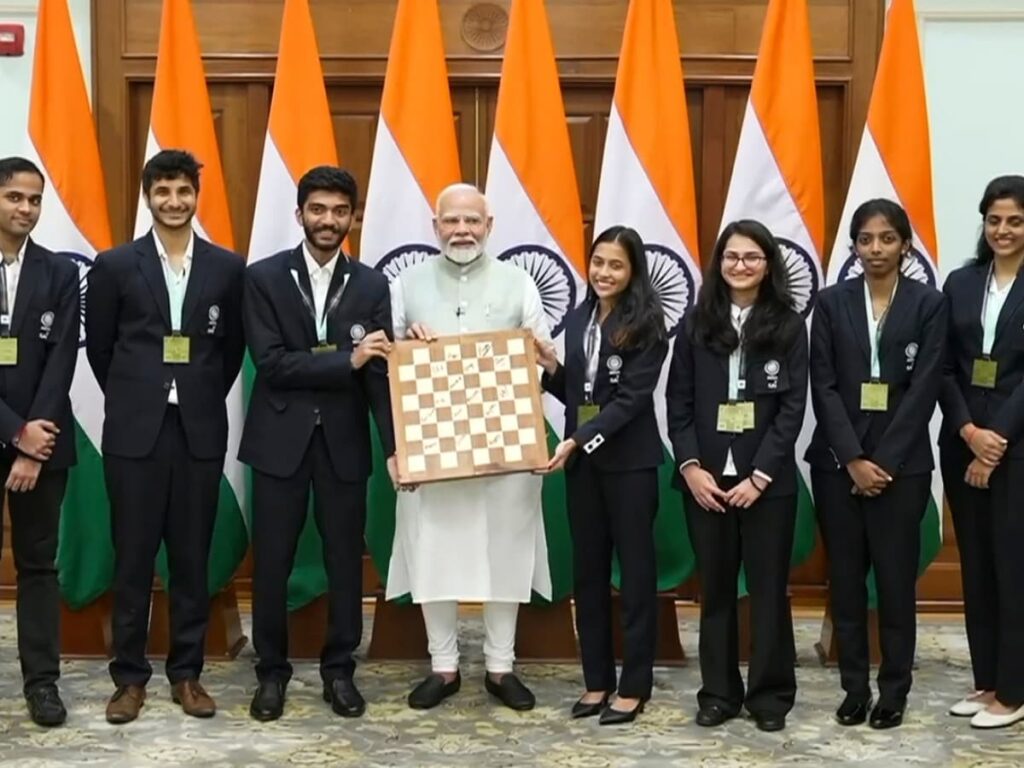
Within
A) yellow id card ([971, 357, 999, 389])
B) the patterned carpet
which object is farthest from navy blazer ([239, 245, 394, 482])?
yellow id card ([971, 357, 999, 389])

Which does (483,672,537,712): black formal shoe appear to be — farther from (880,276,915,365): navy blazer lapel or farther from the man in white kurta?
(880,276,915,365): navy blazer lapel

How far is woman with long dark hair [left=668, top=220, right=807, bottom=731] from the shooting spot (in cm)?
336

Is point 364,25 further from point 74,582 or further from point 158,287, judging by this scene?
point 74,582

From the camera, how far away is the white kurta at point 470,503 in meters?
3.59

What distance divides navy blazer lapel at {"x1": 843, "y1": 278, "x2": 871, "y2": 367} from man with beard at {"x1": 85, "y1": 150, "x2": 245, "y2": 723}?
1735 millimetres

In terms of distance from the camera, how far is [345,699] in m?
3.59

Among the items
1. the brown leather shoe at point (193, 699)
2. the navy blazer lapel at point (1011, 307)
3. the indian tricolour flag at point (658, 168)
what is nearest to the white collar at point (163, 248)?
the brown leather shoe at point (193, 699)

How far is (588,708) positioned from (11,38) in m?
3.33

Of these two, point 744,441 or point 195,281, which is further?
point 195,281

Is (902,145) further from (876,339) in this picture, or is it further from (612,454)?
(612,454)

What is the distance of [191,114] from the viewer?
421 cm

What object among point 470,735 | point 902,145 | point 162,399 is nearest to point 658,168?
point 902,145

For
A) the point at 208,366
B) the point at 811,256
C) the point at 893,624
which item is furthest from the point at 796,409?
the point at 208,366

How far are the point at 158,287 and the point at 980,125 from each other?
10.4ft
